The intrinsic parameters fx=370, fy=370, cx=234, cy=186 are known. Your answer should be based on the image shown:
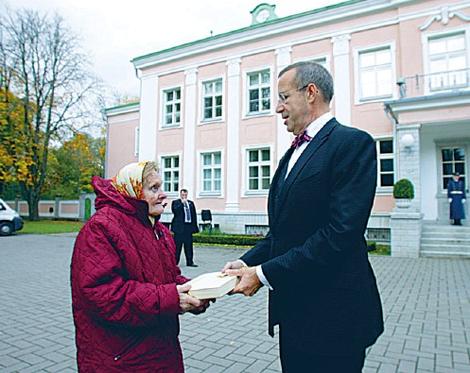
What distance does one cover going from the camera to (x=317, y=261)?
5.21 feet

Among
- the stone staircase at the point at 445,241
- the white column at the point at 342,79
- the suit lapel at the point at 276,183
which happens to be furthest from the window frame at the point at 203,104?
the suit lapel at the point at 276,183

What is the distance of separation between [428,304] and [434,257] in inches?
233

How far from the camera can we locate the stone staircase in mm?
11052

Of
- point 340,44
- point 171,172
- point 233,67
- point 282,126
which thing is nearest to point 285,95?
point 282,126

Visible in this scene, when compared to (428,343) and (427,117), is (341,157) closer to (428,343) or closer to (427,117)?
(428,343)

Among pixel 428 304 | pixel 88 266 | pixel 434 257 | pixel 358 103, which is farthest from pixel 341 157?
pixel 358 103

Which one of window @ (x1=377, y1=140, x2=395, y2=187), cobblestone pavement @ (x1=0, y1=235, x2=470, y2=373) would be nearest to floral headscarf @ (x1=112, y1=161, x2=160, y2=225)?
cobblestone pavement @ (x1=0, y1=235, x2=470, y2=373)

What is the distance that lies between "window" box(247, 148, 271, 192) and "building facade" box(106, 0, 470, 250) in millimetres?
50

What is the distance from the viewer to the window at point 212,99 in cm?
1914

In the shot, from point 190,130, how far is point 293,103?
1813 cm

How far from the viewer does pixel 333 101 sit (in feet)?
51.5

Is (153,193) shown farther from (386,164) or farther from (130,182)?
(386,164)

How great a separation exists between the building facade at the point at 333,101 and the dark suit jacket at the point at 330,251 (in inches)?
425

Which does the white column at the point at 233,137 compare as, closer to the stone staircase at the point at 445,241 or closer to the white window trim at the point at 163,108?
the white window trim at the point at 163,108
